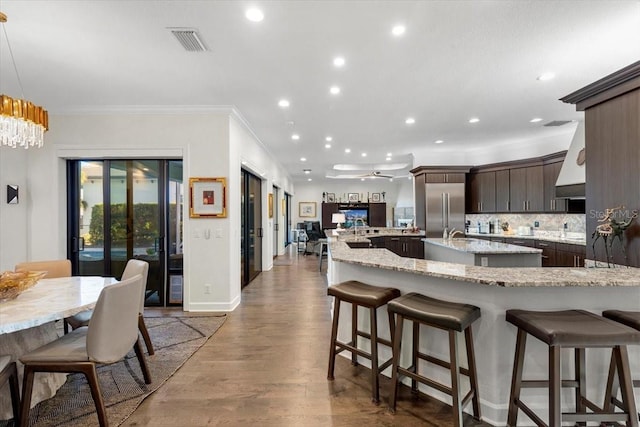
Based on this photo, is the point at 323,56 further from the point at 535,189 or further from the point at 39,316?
the point at 535,189

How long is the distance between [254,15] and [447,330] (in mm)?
2567

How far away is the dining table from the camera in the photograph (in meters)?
1.77

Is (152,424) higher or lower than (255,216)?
lower

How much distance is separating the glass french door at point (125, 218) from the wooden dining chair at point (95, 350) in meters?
2.32

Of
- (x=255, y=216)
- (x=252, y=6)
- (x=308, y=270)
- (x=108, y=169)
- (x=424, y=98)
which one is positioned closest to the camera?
(x=252, y=6)

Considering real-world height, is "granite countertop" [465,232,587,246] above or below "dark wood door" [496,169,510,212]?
below

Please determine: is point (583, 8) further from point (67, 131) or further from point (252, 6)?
point (67, 131)

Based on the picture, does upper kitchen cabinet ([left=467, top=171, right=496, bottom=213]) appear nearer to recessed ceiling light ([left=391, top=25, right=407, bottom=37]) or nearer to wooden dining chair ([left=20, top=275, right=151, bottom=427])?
recessed ceiling light ([left=391, top=25, right=407, bottom=37])

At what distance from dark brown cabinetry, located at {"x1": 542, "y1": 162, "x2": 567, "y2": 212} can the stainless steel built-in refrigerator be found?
1.58 meters

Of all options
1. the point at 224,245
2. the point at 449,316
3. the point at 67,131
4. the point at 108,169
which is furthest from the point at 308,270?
the point at 449,316

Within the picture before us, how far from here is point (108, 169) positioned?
4.26 metres

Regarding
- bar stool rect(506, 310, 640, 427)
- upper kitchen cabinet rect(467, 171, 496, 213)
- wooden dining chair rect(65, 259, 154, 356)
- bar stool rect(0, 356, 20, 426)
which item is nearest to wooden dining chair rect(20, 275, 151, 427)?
bar stool rect(0, 356, 20, 426)

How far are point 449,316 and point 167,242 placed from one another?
394cm

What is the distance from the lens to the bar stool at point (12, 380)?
1729mm
